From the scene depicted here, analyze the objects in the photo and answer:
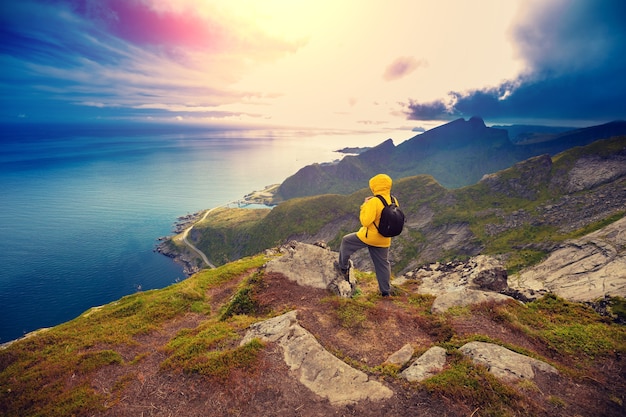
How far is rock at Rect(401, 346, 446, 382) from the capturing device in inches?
340


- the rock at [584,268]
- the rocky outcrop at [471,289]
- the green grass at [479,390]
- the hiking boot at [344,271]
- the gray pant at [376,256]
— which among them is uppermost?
the gray pant at [376,256]

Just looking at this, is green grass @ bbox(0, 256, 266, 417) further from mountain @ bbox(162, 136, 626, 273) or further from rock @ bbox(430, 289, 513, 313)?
mountain @ bbox(162, 136, 626, 273)

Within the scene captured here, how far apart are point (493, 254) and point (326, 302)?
141613mm

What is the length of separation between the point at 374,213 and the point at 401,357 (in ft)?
18.7

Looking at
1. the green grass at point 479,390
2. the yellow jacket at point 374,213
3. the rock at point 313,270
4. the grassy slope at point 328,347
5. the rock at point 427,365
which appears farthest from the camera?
the rock at point 313,270

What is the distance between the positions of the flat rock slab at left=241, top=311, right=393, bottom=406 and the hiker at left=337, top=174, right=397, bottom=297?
185 inches

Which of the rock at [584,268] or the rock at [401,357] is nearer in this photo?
the rock at [401,357]

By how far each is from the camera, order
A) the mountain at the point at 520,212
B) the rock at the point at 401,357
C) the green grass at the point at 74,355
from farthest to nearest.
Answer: the mountain at the point at 520,212 < the rock at the point at 401,357 < the green grass at the point at 74,355

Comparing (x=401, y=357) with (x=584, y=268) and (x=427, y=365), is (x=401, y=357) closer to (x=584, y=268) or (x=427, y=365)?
(x=427, y=365)

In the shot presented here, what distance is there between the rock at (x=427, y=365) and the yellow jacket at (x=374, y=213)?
194 inches

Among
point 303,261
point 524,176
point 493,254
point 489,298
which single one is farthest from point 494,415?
point 524,176

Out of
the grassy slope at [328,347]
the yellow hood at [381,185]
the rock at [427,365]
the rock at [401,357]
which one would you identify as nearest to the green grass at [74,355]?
the grassy slope at [328,347]

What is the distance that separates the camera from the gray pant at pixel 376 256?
46.2 ft

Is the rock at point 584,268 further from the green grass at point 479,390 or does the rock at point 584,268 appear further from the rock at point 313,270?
the green grass at point 479,390
